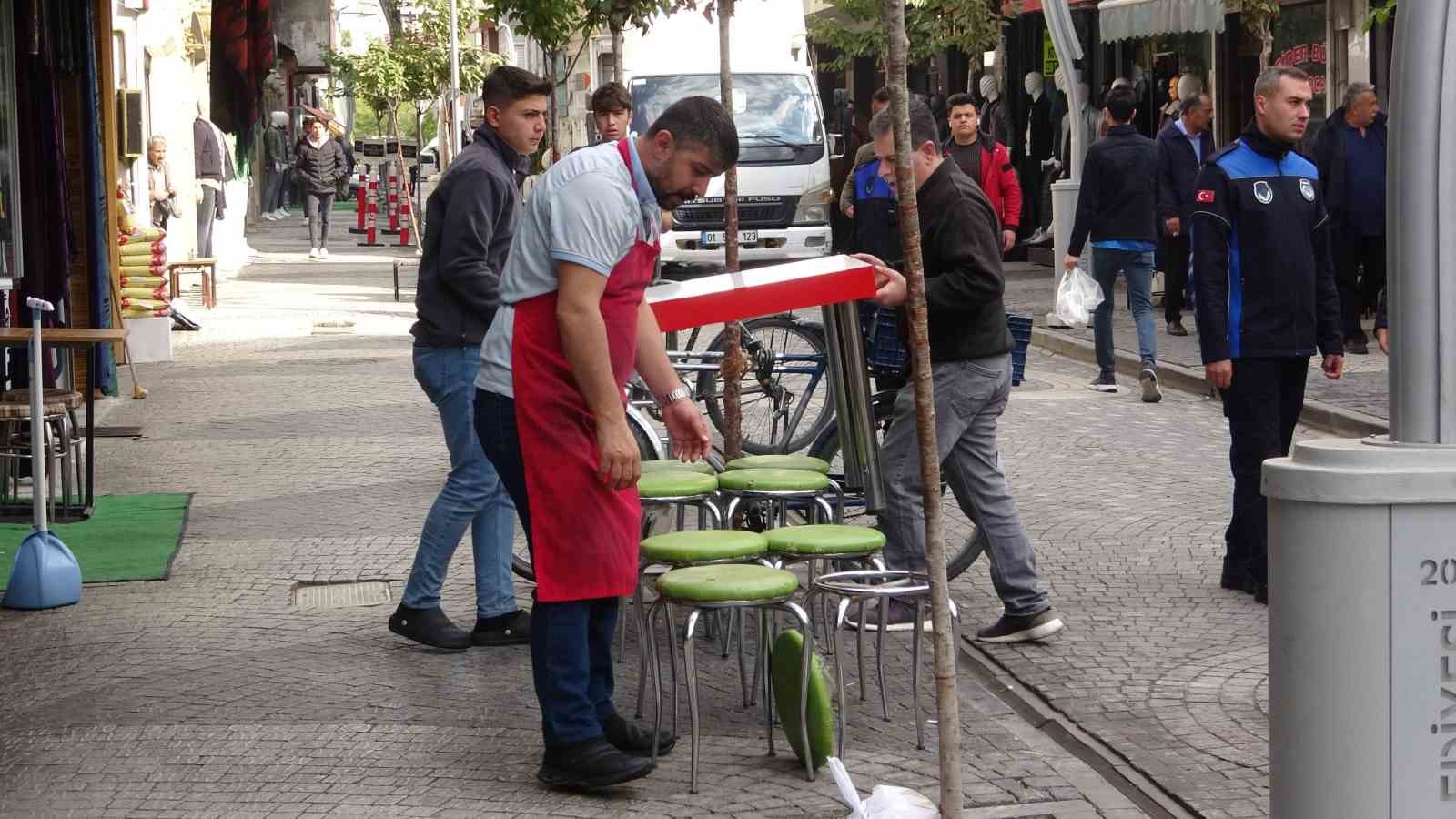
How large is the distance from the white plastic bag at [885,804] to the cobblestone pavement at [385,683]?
302 mm

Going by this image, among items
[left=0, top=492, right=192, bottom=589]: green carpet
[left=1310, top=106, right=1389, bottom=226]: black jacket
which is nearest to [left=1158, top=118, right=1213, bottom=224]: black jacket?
[left=1310, top=106, right=1389, bottom=226]: black jacket

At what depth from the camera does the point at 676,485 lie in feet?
22.4

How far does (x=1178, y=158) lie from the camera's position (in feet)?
53.4

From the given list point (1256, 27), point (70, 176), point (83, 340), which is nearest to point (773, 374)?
point (83, 340)

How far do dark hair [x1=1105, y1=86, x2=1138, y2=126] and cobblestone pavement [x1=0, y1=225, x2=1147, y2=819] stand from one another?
11.4 feet

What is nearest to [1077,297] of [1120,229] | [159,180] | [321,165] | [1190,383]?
[1120,229]

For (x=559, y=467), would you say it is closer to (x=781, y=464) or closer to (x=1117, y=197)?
(x=781, y=464)

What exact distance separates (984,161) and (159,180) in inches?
433

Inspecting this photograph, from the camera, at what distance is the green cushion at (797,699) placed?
5.43 metres

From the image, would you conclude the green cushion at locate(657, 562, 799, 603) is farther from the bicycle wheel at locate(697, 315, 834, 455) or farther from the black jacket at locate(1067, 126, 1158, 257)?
the black jacket at locate(1067, 126, 1158, 257)

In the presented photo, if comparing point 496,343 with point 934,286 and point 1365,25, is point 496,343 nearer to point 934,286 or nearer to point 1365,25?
point 934,286

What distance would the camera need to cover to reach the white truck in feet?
73.9

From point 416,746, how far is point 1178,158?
11713mm

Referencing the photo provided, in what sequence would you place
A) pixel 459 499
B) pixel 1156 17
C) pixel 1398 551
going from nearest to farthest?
pixel 1398 551 → pixel 459 499 → pixel 1156 17
